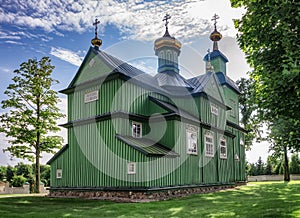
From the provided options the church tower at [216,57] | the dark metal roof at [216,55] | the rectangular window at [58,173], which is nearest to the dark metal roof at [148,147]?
the rectangular window at [58,173]

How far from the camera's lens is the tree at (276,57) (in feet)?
26.6

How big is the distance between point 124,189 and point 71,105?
6199mm

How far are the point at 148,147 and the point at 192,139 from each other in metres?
3.65

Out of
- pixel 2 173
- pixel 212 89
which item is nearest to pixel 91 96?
pixel 212 89

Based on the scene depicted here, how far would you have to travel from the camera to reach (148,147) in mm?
14227

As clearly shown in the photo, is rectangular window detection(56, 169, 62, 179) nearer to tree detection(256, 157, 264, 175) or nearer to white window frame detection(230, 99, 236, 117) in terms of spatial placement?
white window frame detection(230, 99, 236, 117)

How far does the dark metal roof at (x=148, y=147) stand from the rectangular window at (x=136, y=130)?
34cm

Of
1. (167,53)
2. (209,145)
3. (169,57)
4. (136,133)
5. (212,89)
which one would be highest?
(167,53)

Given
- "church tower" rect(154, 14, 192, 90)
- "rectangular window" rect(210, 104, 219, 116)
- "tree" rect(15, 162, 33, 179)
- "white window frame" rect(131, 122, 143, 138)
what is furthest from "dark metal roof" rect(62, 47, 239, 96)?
"tree" rect(15, 162, 33, 179)

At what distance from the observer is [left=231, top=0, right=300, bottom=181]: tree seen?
319 inches

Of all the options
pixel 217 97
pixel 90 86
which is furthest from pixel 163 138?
pixel 217 97

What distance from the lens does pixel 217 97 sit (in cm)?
2061

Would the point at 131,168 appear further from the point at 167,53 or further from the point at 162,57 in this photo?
the point at 167,53

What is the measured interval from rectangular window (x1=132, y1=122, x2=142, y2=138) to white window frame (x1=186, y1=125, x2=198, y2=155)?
8.30 feet
